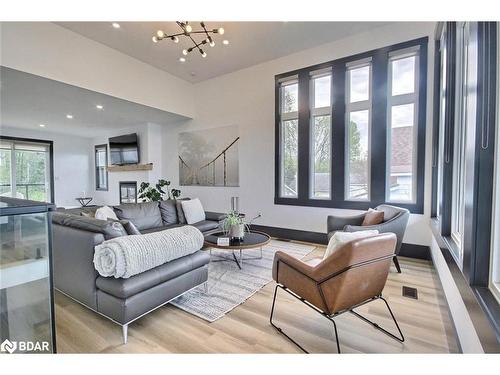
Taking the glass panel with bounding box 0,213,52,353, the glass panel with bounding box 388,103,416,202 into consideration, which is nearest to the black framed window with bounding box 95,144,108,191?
the glass panel with bounding box 0,213,52,353

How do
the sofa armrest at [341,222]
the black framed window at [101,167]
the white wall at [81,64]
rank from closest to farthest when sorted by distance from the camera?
the white wall at [81,64], the sofa armrest at [341,222], the black framed window at [101,167]

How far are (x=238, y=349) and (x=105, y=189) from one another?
8664 millimetres

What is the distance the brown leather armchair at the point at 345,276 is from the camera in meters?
1.51

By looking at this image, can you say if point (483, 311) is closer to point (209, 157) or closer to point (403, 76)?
point (403, 76)

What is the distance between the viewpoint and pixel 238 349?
169 cm

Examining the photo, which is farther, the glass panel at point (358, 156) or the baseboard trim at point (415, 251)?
the glass panel at point (358, 156)

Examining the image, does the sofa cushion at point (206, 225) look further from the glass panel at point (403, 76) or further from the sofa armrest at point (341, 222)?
the glass panel at point (403, 76)

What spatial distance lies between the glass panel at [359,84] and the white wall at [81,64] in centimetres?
390

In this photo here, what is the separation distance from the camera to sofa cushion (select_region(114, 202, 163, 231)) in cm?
351

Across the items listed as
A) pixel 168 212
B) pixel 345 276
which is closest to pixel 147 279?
pixel 345 276

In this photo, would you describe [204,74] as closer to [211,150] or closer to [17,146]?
[211,150]

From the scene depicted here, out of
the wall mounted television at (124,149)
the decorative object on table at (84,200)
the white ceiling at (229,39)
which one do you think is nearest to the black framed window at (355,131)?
the white ceiling at (229,39)

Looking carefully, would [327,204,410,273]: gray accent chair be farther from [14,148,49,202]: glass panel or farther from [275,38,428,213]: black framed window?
[14,148,49,202]: glass panel
